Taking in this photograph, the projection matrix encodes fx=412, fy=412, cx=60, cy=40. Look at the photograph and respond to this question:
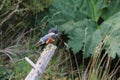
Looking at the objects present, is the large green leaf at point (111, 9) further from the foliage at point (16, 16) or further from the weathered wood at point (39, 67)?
the weathered wood at point (39, 67)

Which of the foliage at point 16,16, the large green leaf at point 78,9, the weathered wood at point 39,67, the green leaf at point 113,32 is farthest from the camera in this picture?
the large green leaf at point 78,9

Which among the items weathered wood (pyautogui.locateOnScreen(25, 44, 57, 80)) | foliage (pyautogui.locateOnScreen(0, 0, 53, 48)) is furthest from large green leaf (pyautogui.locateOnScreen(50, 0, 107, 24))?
weathered wood (pyautogui.locateOnScreen(25, 44, 57, 80))

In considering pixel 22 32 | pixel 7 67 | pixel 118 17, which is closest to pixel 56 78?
pixel 7 67

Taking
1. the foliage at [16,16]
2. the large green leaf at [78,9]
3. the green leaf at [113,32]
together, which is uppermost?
the foliage at [16,16]

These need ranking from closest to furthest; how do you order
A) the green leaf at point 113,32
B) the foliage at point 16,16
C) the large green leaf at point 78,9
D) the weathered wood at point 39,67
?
the weathered wood at point 39,67 < the green leaf at point 113,32 < the foliage at point 16,16 < the large green leaf at point 78,9

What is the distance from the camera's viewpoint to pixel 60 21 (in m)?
6.20

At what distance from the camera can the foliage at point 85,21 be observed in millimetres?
5789

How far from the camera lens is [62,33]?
617cm

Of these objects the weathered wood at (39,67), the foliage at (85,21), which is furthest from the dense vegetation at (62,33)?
the weathered wood at (39,67)

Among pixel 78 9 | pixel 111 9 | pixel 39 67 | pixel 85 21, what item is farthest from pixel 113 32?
pixel 39 67

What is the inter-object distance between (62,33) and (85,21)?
39 centimetres

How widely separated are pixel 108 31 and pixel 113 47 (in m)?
0.42

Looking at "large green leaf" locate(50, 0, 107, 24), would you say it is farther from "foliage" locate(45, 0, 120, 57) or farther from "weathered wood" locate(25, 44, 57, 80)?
"weathered wood" locate(25, 44, 57, 80)

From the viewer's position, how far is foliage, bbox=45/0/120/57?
5.79 metres
